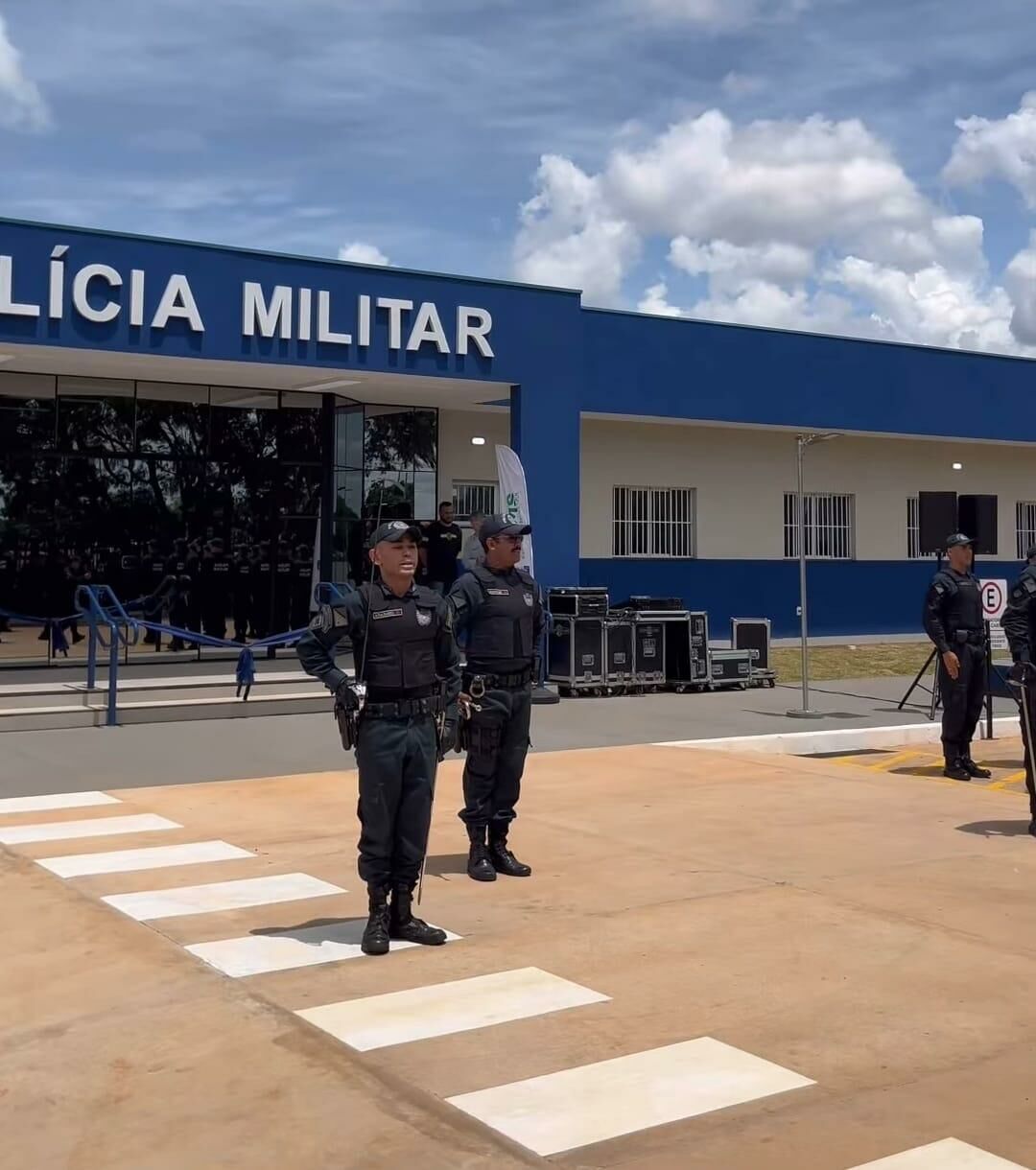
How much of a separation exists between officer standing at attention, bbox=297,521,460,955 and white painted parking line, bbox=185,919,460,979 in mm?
144

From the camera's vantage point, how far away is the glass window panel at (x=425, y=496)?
2192 centimetres

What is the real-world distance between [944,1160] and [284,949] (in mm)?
3208

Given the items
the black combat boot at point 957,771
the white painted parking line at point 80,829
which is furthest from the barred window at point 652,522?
the white painted parking line at point 80,829

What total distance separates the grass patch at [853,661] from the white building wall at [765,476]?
207 cm

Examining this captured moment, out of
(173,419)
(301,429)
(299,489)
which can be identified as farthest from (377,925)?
(301,429)

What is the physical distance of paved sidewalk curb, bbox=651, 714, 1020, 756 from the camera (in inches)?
531

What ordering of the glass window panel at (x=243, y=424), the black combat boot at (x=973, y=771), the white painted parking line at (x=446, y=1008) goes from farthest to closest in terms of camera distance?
the glass window panel at (x=243, y=424)
the black combat boot at (x=973, y=771)
the white painted parking line at (x=446, y=1008)

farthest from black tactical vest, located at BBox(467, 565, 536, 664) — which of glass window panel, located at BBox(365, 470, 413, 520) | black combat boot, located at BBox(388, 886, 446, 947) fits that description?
glass window panel, located at BBox(365, 470, 413, 520)

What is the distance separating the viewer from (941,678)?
12.5 metres

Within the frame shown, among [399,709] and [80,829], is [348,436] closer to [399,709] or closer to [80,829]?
[80,829]

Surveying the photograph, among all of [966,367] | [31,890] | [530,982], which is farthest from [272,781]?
[966,367]

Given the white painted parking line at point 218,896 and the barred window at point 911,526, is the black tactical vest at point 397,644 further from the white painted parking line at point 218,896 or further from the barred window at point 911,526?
the barred window at point 911,526

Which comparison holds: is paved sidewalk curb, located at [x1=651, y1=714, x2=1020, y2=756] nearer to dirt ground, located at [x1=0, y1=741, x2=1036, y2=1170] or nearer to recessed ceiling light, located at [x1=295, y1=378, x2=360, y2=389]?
dirt ground, located at [x1=0, y1=741, x2=1036, y2=1170]

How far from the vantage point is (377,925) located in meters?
6.27
